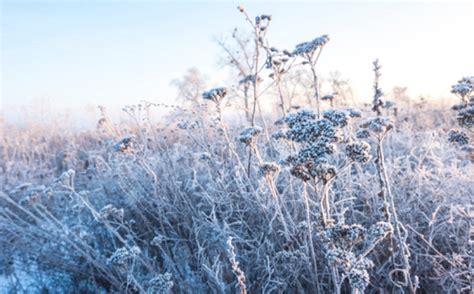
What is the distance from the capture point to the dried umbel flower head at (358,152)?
5.69 feet

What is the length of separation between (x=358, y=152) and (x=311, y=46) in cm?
133

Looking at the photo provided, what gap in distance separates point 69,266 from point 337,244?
3118 millimetres

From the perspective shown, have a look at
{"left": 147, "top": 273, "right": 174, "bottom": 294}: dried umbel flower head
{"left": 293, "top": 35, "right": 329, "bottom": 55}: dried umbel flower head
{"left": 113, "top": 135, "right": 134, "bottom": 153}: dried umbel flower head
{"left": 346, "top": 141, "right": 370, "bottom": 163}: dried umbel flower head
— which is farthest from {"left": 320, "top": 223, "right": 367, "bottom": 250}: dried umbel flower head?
{"left": 113, "top": 135, "right": 134, "bottom": 153}: dried umbel flower head

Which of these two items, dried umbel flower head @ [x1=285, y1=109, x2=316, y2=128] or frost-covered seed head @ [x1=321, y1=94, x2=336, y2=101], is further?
frost-covered seed head @ [x1=321, y1=94, x2=336, y2=101]

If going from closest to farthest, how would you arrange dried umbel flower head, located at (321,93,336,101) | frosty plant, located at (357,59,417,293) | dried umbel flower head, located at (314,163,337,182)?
dried umbel flower head, located at (314,163,337,182)
frosty plant, located at (357,59,417,293)
dried umbel flower head, located at (321,93,336,101)

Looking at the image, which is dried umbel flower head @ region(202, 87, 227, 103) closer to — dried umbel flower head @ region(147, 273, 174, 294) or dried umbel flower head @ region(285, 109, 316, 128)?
dried umbel flower head @ region(285, 109, 316, 128)

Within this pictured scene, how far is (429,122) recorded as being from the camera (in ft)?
24.6

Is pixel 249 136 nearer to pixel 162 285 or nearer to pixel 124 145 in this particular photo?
pixel 162 285

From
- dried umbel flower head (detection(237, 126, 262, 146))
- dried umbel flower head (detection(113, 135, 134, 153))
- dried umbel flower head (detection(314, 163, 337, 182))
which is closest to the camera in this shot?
dried umbel flower head (detection(314, 163, 337, 182))

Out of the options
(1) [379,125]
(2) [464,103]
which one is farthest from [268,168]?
(2) [464,103]

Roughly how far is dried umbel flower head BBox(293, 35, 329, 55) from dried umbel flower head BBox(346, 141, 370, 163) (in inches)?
49.4

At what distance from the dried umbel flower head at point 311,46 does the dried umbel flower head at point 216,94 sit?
730mm

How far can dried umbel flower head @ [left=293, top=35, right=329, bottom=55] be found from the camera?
8.79 feet

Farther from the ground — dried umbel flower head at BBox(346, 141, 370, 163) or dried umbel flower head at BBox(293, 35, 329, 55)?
dried umbel flower head at BBox(293, 35, 329, 55)
